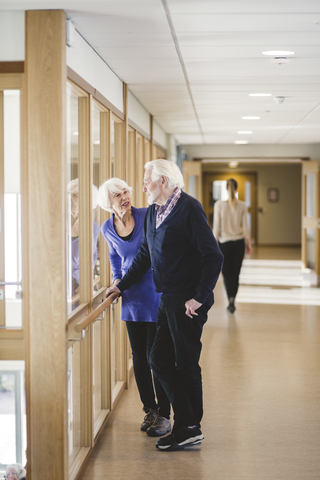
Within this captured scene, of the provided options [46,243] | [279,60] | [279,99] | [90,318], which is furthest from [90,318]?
[279,99]

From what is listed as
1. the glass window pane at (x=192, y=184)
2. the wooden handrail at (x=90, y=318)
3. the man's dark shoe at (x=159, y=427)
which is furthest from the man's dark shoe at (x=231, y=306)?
the wooden handrail at (x=90, y=318)

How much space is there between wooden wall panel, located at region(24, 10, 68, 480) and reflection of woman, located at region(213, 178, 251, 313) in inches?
198

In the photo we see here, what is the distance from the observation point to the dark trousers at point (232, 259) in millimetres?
7672

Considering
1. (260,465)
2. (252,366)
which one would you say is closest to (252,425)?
(260,465)

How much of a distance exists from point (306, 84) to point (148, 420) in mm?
3285

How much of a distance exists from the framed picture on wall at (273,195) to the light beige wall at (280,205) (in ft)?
0.34

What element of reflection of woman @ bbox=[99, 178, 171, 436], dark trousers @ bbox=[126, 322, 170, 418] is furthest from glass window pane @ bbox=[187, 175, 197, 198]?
dark trousers @ bbox=[126, 322, 170, 418]

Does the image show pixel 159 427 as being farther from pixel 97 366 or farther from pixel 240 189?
pixel 240 189

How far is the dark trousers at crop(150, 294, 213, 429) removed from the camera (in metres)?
3.25

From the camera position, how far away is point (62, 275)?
2.74 metres

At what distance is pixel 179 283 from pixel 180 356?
43 centimetres

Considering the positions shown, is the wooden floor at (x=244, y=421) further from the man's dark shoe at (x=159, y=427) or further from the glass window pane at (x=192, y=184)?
the glass window pane at (x=192, y=184)

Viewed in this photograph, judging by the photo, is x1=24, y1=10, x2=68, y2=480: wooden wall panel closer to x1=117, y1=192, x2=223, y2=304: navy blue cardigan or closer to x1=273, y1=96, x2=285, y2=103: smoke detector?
x1=117, y1=192, x2=223, y2=304: navy blue cardigan

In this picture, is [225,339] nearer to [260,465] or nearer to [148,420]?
[148,420]
